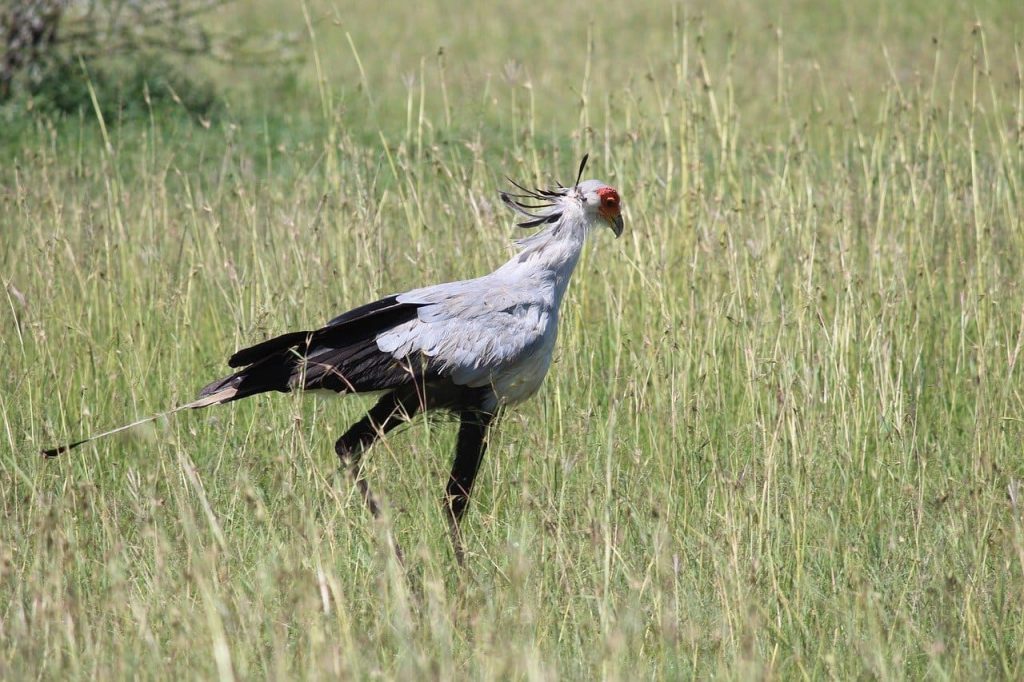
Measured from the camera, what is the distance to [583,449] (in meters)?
3.58

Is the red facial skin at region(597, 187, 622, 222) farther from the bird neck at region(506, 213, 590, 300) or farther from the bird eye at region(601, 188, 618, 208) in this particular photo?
the bird neck at region(506, 213, 590, 300)

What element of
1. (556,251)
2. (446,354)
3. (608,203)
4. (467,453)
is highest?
(608,203)

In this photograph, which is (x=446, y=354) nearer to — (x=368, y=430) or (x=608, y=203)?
(x=368, y=430)

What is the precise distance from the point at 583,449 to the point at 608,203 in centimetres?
89

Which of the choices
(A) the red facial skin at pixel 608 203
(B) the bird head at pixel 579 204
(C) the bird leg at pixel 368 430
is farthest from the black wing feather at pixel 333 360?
(A) the red facial skin at pixel 608 203

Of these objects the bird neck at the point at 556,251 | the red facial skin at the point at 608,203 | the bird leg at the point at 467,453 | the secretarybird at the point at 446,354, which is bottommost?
the bird leg at the point at 467,453

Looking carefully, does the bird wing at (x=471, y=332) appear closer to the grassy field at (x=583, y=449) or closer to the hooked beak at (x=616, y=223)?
the grassy field at (x=583, y=449)

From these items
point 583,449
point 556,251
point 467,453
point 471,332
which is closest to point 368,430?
point 467,453

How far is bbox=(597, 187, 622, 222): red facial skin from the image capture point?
3979 mm

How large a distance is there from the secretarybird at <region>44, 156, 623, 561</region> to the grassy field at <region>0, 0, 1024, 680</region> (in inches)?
6.9

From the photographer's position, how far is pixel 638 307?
4855 mm

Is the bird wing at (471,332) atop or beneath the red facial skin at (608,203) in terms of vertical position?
beneath

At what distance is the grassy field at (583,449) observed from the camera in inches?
107

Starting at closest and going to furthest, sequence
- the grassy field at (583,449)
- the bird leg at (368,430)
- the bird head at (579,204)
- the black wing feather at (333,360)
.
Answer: the grassy field at (583,449) → the black wing feather at (333,360) → the bird leg at (368,430) → the bird head at (579,204)
